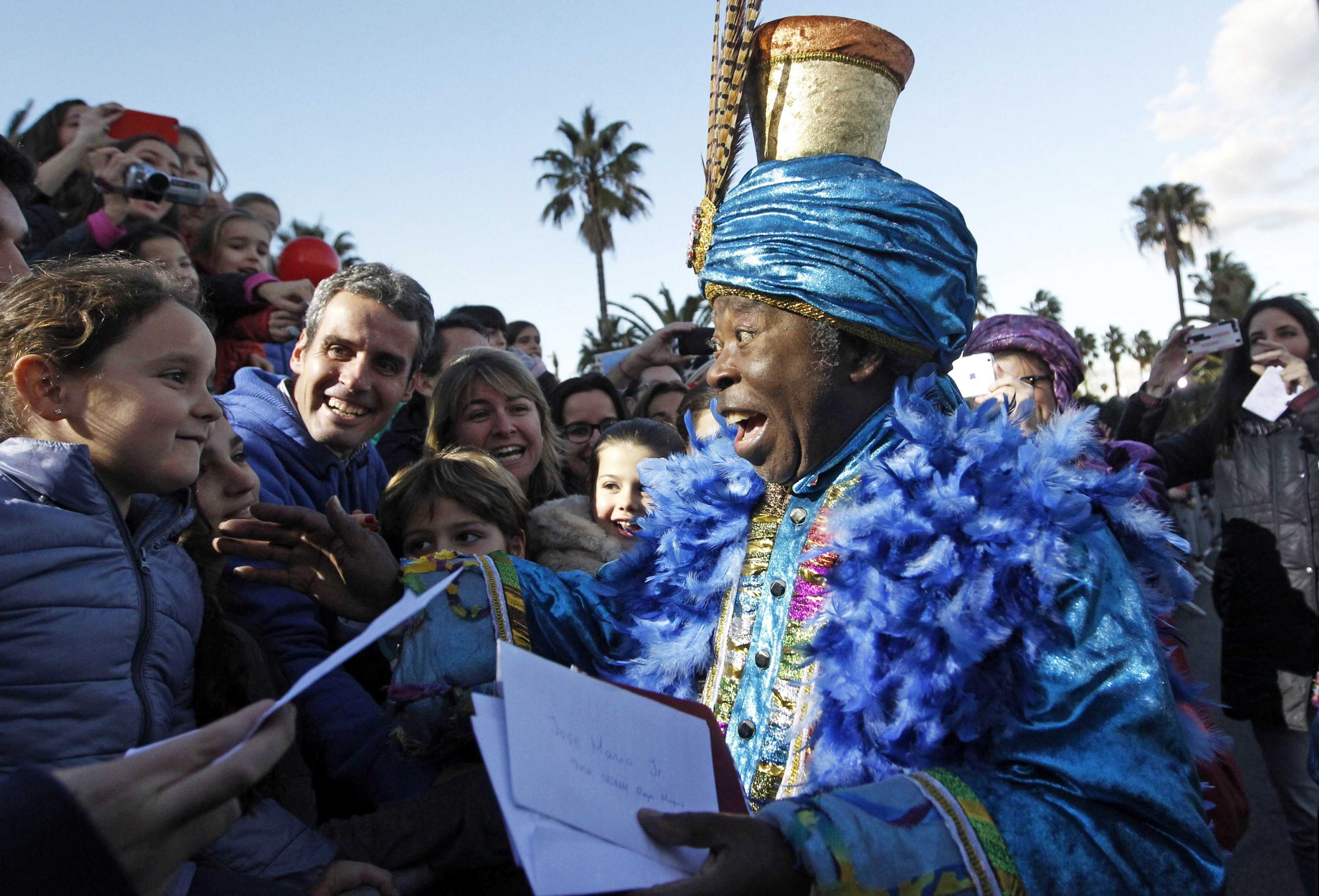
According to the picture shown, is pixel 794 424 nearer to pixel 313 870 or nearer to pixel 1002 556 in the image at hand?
pixel 1002 556

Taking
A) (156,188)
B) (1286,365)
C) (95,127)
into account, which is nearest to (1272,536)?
(1286,365)

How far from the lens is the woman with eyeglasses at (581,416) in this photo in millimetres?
4367

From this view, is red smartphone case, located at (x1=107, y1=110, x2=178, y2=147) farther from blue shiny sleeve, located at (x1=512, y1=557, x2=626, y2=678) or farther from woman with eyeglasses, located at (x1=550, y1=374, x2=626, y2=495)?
blue shiny sleeve, located at (x1=512, y1=557, x2=626, y2=678)

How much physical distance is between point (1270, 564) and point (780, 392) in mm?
3206

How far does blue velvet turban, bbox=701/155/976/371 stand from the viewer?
182 cm

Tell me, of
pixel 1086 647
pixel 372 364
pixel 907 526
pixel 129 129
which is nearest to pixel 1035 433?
pixel 907 526

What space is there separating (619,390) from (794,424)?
12.0ft

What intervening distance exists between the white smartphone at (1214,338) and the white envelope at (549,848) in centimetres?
443

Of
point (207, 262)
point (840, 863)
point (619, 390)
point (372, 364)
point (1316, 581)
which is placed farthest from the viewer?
point (619, 390)

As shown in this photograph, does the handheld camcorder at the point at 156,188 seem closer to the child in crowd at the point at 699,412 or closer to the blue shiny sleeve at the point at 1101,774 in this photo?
the child in crowd at the point at 699,412

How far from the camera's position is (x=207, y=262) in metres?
4.37

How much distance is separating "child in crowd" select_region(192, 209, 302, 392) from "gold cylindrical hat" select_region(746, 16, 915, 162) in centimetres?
258

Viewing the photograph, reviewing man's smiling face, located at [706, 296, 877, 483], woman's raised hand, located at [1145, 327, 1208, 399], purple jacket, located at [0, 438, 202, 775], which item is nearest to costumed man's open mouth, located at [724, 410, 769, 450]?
man's smiling face, located at [706, 296, 877, 483]

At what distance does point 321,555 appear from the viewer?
204 cm
